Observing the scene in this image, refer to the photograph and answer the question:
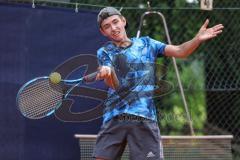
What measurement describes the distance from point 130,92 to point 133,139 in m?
0.32

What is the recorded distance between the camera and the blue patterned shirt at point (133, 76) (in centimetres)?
435

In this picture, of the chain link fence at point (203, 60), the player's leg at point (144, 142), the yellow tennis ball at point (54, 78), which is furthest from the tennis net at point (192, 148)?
the player's leg at point (144, 142)

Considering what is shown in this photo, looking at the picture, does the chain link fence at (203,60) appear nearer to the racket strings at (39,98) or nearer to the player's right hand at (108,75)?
the racket strings at (39,98)

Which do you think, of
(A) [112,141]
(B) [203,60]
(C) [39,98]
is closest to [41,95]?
(C) [39,98]

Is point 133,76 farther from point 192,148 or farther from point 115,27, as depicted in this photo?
point 192,148

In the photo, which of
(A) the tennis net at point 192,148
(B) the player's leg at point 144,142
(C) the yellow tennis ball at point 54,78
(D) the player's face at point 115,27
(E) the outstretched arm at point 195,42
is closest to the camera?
(E) the outstretched arm at point 195,42

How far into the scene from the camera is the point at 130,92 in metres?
4.39

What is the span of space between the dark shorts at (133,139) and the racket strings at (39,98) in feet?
2.30

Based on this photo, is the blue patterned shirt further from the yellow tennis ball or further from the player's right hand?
the yellow tennis ball

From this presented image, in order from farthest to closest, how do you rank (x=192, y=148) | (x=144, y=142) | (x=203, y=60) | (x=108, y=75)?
(x=203, y=60)
(x=192, y=148)
(x=144, y=142)
(x=108, y=75)

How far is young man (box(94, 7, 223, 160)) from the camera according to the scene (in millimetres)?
4320

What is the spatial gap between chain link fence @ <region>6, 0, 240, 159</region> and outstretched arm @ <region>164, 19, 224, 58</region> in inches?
73.2

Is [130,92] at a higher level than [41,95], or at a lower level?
higher

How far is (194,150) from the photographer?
18.0 feet
